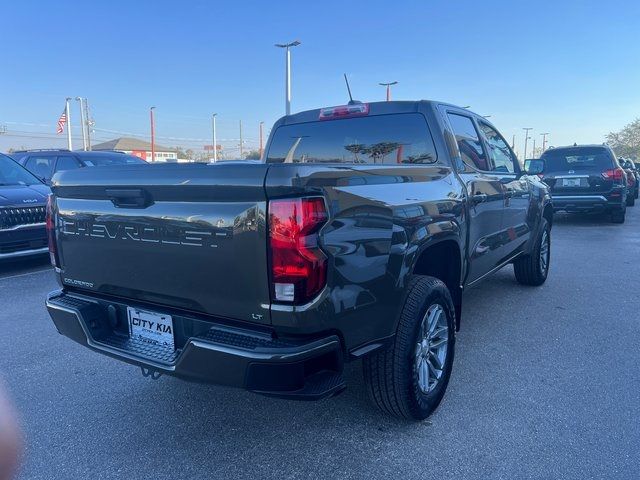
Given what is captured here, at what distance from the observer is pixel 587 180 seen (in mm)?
11188

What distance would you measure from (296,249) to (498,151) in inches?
134

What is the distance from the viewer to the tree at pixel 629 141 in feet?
177

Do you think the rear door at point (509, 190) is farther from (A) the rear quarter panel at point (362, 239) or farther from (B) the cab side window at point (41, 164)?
(B) the cab side window at point (41, 164)

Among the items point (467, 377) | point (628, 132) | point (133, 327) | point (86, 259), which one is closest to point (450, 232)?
point (467, 377)

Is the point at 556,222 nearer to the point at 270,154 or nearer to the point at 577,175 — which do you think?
the point at 577,175

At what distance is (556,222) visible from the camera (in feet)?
41.4

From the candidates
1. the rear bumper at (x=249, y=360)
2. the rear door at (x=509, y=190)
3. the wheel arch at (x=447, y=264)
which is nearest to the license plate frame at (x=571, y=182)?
the rear door at (x=509, y=190)

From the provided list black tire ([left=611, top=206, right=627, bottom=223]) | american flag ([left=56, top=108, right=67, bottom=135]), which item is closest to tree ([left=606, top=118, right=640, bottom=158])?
black tire ([left=611, top=206, right=627, bottom=223])

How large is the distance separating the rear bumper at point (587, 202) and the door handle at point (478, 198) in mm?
8081

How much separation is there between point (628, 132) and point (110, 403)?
6545 centimetres

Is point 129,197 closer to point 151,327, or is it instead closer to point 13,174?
point 151,327

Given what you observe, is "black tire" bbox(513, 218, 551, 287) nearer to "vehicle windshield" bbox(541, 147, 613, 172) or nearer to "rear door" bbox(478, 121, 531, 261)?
"rear door" bbox(478, 121, 531, 261)

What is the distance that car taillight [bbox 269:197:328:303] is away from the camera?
6.69ft

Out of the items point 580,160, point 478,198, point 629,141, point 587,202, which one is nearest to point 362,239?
point 478,198
